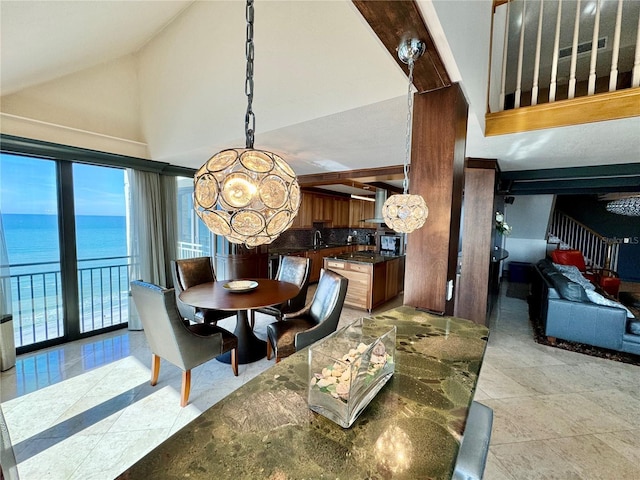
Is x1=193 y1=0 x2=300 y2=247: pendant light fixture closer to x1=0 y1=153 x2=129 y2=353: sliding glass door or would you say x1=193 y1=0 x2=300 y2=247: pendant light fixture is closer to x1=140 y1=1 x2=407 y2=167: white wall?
x1=140 y1=1 x2=407 y2=167: white wall

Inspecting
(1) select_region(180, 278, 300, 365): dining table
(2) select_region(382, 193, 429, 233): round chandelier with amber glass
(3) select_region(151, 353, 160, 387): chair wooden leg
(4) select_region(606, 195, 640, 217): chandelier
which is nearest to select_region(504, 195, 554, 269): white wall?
(4) select_region(606, 195, 640, 217): chandelier

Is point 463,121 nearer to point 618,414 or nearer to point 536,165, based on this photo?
point 536,165

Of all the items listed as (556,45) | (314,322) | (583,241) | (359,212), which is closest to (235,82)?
(314,322)

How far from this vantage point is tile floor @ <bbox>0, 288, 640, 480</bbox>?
1714 millimetres

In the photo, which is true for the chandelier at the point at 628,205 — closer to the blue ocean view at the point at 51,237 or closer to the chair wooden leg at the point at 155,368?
the chair wooden leg at the point at 155,368

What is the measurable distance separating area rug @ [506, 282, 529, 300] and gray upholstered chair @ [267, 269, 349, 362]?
5.06 m

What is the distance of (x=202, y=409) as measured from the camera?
2.18m

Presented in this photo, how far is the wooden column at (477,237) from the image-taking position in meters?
3.33

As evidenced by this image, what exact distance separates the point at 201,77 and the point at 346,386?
3339 millimetres

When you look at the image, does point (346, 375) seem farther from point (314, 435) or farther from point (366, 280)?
point (366, 280)

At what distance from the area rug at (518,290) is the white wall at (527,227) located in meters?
0.73

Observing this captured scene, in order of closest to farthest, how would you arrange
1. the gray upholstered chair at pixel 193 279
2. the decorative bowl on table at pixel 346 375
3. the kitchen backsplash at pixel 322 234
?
the decorative bowl on table at pixel 346 375 → the gray upholstered chair at pixel 193 279 → the kitchen backsplash at pixel 322 234

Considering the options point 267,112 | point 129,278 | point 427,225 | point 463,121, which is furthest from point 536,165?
point 129,278

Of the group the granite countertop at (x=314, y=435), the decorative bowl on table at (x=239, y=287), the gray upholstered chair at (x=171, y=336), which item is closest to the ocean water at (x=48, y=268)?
the gray upholstered chair at (x=171, y=336)
